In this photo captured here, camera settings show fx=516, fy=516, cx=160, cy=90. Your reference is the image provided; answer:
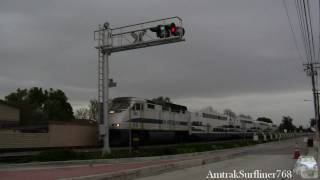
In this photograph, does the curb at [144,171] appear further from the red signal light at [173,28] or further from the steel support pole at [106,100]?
the red signal light at [173,28]

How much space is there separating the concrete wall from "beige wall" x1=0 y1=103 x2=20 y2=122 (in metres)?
8.32

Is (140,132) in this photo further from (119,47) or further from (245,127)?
(245,127)

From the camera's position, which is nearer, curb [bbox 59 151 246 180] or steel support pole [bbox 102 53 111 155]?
curb [bbox 59 151 246 180]

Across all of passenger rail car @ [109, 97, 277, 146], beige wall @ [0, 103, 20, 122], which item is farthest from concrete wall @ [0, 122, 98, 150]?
beige wall @ [0, 103, 20, 122]

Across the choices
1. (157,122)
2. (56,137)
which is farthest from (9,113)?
(157,122)

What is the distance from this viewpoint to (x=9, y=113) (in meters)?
48.9

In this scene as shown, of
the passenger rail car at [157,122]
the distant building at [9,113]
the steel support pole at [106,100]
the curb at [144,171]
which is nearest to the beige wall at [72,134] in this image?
the passenger rail car at [157,122]

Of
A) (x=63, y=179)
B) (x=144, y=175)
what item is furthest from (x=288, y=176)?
(x=63, y=179)

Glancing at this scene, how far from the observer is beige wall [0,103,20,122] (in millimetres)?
47719

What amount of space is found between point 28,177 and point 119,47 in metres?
15.6

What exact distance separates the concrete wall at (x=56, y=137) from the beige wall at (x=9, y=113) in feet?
27.3

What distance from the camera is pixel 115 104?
4438 cm

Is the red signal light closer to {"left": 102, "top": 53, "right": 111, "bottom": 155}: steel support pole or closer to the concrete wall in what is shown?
{"left": 102, "top": 53, "right": 111, "bottom": 155}: steel support pole

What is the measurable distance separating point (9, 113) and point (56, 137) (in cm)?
1074
